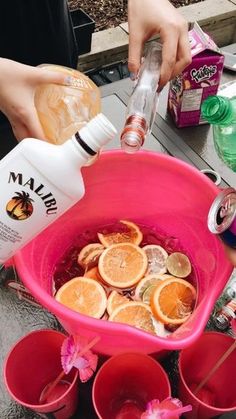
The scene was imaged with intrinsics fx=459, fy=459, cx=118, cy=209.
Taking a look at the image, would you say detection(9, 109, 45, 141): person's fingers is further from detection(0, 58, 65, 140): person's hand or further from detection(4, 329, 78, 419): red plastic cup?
detection(4, 329, 78, 419): red plastic cup

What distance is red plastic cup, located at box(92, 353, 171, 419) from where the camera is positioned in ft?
2.47

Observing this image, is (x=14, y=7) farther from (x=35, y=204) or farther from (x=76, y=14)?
Answer: (x=76, y=14)

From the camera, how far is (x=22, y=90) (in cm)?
74

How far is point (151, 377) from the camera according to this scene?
79 centimetres

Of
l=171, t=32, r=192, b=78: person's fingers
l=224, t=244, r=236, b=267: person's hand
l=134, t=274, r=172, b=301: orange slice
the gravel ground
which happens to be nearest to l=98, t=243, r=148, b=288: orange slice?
l=134, t=274, r=172, b=301: orange slice

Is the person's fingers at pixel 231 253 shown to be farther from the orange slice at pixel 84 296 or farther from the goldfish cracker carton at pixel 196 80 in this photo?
the goldfish cracker carton at pixel 196 80

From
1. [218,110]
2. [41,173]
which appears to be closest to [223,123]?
[218,110]

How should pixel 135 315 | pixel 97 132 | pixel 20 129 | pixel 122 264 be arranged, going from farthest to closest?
pixel 122 264, pixel 135 315, pixel 20 129, pixel 97 132


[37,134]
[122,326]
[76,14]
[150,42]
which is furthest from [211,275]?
[76,14]

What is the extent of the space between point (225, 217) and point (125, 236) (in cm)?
37

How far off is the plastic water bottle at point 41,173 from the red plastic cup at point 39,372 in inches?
8.4

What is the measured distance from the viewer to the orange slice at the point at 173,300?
0.87 m

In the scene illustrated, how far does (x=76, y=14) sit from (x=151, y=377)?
160 cm

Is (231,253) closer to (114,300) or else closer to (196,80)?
(114,300)
